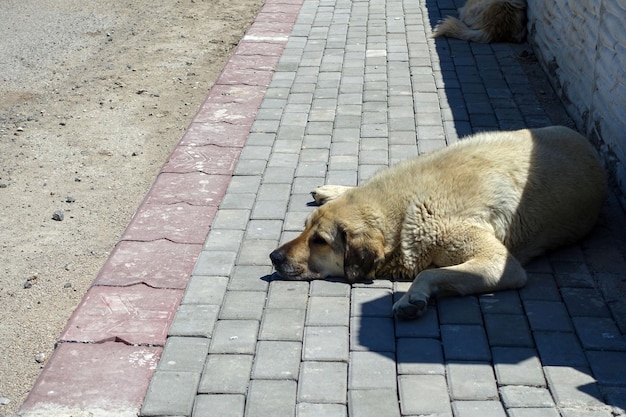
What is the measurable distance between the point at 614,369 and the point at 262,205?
9.82ft

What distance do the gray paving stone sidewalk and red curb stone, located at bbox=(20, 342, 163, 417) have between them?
10 centimetres

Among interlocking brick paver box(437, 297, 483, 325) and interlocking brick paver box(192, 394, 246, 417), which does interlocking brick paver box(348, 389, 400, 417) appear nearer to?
interlocking brick paver box(192, 394, 246, 417)

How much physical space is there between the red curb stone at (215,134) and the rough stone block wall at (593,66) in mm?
3056

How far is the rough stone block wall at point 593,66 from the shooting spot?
23.2 feet

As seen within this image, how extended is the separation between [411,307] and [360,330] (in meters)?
0.33

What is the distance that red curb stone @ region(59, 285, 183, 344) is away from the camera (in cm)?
520

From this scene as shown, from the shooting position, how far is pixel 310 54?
1062cm

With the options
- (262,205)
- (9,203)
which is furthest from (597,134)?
(9,203)

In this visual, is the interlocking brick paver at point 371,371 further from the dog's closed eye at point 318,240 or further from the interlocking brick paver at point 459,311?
the dog's closed eye at point 318,240

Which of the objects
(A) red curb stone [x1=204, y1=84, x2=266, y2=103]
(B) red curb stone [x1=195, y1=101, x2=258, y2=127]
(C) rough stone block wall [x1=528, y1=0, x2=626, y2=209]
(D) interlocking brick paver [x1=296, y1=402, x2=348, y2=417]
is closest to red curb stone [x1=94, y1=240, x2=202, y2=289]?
(D) interlocking brick paver [x1=296, y1=402, x2=348, y2=417]

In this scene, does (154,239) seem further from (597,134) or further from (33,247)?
(597,134)

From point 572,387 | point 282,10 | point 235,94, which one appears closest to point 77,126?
point 235,94

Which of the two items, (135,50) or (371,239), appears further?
(135,50)

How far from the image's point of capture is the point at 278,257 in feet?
18.7
